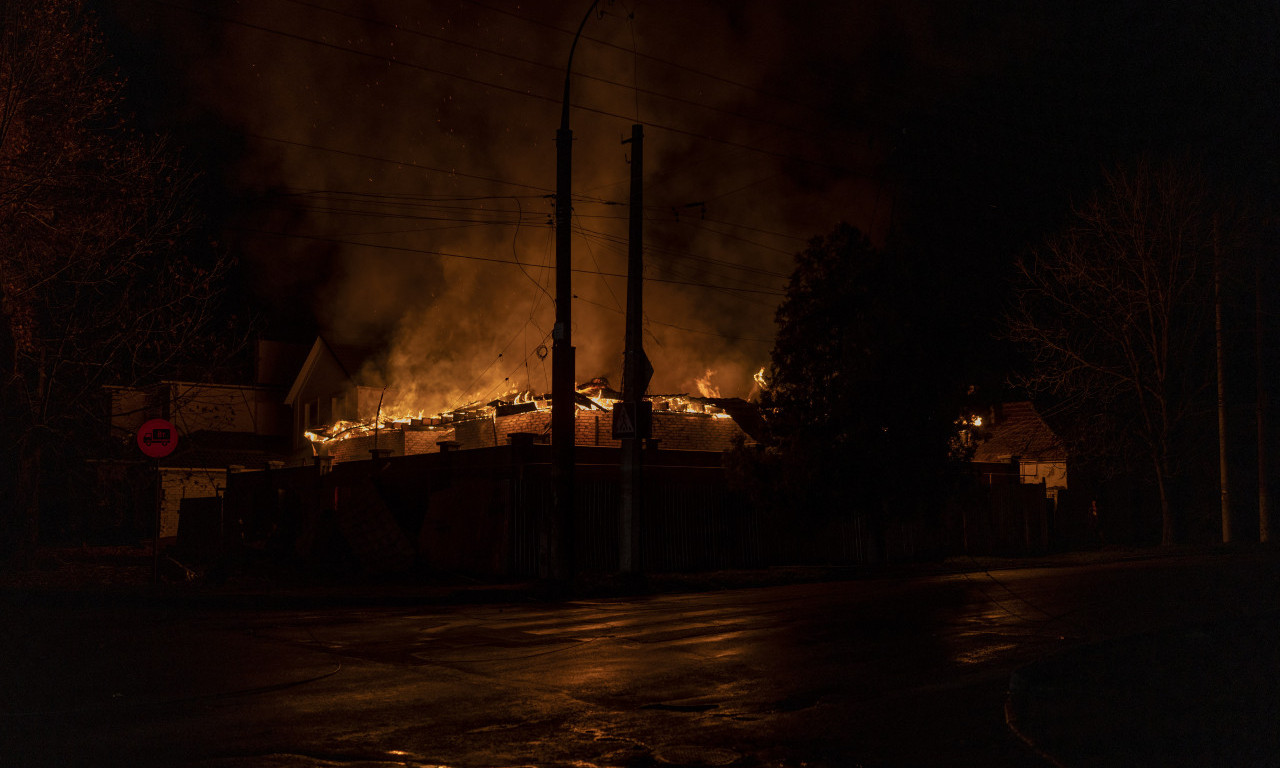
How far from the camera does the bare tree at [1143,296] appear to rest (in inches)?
1038

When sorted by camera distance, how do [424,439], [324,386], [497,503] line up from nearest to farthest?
[497,503] < [424,439] < [324,386]

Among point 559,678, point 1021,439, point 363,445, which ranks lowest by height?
point 559,678

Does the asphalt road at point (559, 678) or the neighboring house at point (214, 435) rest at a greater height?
the neighboring house at point (214, 435)

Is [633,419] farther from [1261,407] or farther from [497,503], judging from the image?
[1261,407]

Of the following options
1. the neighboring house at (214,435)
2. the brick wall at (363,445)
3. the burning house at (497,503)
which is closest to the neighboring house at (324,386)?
the neighboring house at (214,435)

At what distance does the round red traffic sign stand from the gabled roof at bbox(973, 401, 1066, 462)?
2751 cm

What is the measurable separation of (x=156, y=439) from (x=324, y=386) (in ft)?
87.3

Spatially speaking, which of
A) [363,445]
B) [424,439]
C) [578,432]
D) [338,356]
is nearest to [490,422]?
[578,432]

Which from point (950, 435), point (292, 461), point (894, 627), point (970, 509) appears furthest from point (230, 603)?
point (292, 461)

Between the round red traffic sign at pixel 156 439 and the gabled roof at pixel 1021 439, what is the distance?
2751 centimetres

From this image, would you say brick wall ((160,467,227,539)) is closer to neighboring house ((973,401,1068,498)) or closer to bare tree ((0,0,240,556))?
bare tree ((0,0,240,556))

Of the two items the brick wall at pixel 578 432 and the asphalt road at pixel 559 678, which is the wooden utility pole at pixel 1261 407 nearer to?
the brick wall at pixel 578 432

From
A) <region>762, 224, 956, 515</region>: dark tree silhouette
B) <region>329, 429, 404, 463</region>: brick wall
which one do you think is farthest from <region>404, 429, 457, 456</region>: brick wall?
<region>762, 224, 956, 515</region>: dark tree silhouette

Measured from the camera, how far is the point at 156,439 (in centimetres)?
1712
